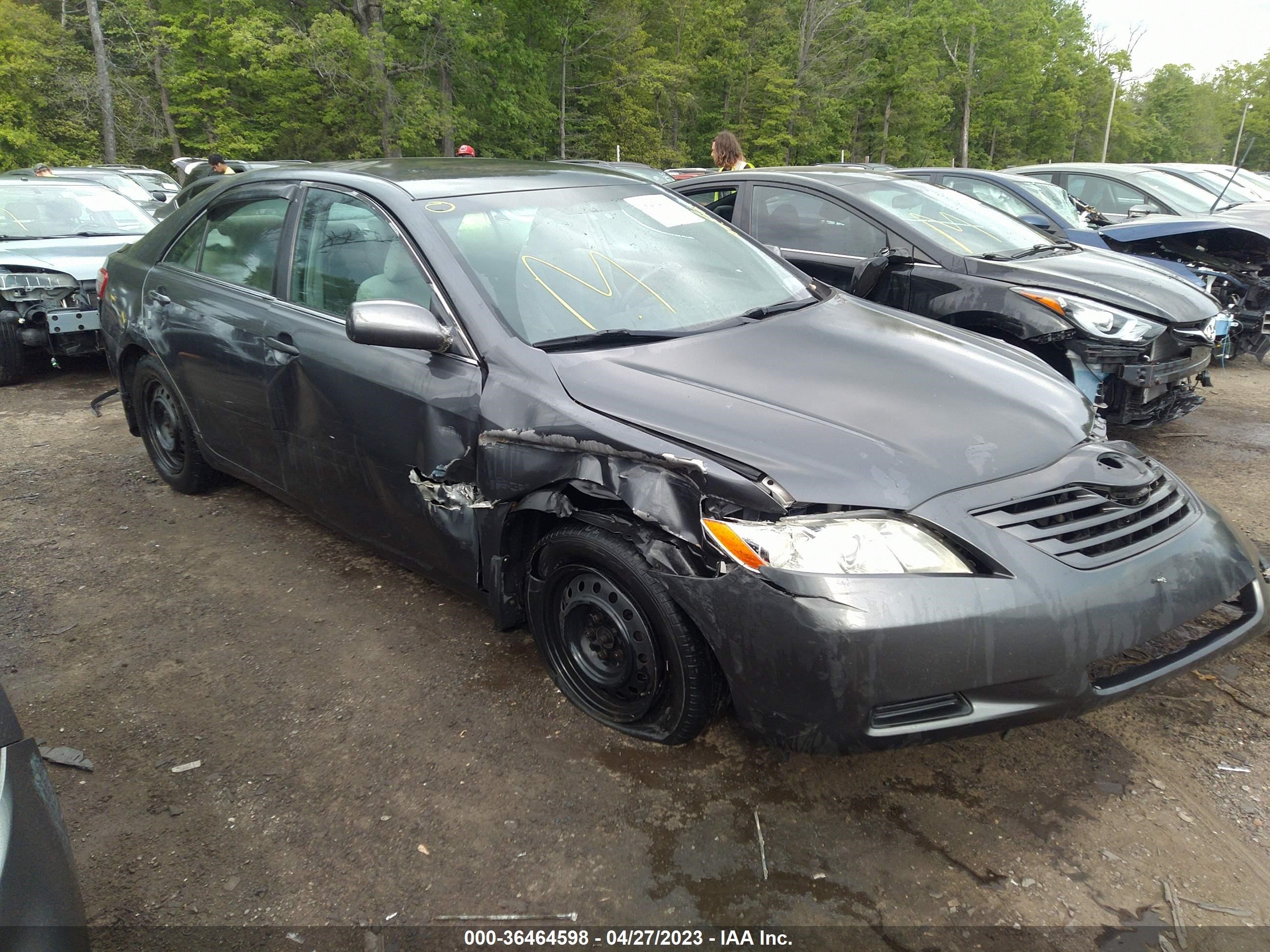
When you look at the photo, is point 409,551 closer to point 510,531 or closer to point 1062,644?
point 510,531

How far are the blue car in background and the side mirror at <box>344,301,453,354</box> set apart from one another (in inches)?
222

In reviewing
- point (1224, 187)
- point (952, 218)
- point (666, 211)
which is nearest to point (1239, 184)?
point (1224, 187)

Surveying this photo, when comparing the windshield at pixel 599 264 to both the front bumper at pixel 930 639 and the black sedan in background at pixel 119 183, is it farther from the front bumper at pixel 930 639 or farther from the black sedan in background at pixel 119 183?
the black sedan in background at pixel 119 183

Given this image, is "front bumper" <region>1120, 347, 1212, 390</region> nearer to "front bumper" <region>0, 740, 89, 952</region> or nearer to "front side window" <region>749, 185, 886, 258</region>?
"front side window" <region>749, 185, 886, 258</region>

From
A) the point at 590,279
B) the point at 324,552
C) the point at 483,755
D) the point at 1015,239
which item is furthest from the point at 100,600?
the point at 1015,239

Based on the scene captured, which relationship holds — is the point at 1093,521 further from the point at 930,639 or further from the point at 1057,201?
the point at 1057,201

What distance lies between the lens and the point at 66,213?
26.9 ft

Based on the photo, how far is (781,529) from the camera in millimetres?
2166

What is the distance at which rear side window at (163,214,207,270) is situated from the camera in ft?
13.7

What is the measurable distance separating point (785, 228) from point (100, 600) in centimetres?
460

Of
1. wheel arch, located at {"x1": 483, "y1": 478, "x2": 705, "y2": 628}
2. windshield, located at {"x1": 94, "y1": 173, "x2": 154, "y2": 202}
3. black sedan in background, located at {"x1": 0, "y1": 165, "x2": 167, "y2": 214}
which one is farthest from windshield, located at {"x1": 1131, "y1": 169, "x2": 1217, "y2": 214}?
windshield, located at {"x1": 94, "y1": 173, "x2": 154, "y2": 202}

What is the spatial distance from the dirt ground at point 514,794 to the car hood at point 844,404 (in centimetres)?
88

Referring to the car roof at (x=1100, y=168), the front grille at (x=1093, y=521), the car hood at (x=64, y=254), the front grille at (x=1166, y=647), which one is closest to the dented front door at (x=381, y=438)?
the front grille at (x=1093, y=521)

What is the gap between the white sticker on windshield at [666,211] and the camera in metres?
3.58
